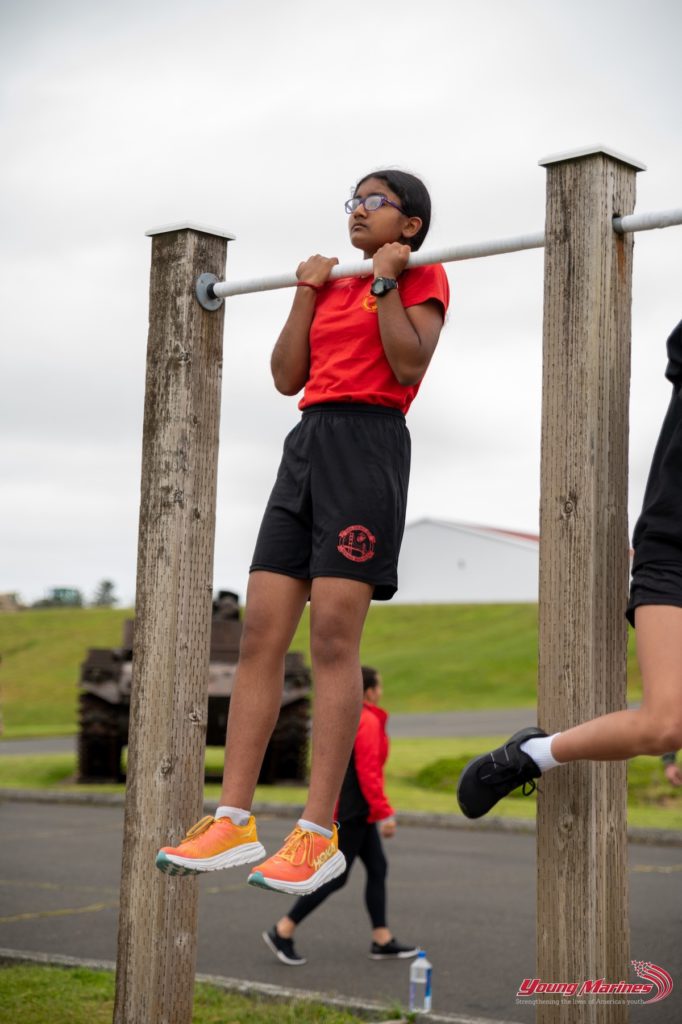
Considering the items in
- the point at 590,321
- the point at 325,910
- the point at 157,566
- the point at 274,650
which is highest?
the point at 590,321

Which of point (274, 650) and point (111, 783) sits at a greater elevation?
point (274, 650)

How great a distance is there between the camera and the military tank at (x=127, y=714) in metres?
15.7

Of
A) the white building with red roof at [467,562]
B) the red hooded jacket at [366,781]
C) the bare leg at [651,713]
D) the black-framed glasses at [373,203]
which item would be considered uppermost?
the white building with red roof at [467,562]

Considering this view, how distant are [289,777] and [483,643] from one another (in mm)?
23886

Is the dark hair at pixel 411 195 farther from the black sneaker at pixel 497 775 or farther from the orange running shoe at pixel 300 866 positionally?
the orange running shoe at pixel 300 866

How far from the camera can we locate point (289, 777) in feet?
53.6

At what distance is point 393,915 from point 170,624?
206 inches

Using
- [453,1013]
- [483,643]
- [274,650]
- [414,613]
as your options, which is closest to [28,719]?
[483,643]

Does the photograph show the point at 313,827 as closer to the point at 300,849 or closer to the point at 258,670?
the point at 300,849

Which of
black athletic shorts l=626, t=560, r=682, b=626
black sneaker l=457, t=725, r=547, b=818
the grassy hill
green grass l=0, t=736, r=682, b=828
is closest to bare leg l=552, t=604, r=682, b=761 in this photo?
black athletic shorts l=626, t=560, r=682, b=626

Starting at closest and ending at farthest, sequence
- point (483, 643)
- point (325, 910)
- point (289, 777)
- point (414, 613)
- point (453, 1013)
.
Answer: point (453, 1013)
point (325, 910)
point (289, 777)
point (483, 643)
point (414, 613)

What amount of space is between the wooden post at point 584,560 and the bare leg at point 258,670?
794 millimetres

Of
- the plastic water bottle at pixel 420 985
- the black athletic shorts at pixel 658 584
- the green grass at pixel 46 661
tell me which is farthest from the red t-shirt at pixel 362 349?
the green grass at pixel 46 661

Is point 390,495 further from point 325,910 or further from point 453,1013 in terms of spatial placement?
point 325,910
